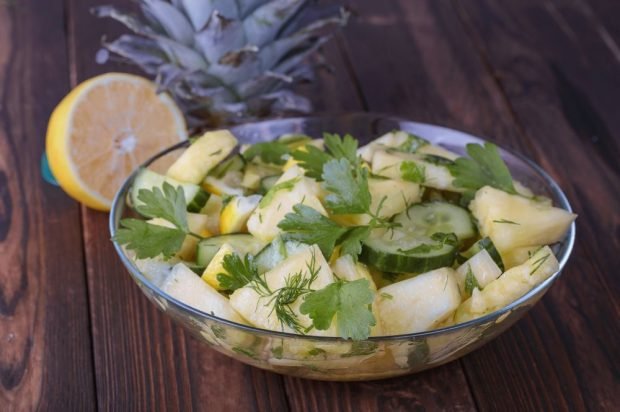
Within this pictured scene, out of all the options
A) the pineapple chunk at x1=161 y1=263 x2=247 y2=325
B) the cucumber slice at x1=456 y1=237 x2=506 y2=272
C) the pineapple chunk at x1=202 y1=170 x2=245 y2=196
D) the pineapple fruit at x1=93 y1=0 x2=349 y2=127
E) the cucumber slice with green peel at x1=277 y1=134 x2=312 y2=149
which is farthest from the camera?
the pineapple fruit at x1=93 y1=0 x2=349 y2=127

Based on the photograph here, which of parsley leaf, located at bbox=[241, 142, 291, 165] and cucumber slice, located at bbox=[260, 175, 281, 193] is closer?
cucumber slice, located at bbox=[260, 175, 281, 193]

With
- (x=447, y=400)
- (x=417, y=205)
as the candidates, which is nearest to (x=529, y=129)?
(x=417, y=205)

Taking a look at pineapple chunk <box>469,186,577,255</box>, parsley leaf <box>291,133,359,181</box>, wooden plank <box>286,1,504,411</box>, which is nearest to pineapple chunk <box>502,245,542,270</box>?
pineapple chunk <box>469,186,577,255</box>

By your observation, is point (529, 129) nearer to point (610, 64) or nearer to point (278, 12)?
point (610, 64)

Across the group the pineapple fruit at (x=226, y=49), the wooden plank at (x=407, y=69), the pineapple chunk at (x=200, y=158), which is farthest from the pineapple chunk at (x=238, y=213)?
the wooden plank at (x=407, y=69)

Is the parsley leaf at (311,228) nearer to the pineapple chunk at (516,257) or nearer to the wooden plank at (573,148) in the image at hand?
the pineapple chunk at (516,257)

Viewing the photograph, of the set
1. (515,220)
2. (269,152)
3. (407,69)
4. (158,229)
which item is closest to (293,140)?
(269,152)

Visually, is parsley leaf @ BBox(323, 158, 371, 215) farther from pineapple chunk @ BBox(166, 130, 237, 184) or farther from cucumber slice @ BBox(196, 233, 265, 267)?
pineapple chunk @ BBox(166, 130, 237, 184)

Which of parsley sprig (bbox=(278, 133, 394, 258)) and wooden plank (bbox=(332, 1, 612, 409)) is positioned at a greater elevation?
parsley sprig (bbox=(278, 133, 394, 258))
